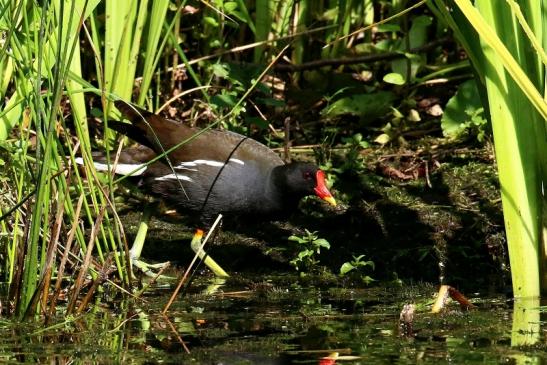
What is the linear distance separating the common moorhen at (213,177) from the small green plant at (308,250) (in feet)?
1.25

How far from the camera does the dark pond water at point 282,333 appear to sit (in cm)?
334

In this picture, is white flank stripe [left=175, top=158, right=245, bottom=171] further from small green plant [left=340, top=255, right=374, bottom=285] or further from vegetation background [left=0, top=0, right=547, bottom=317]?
small green plant [left=340, top=255, right=374, bottom=285]

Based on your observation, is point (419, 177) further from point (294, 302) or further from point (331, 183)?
point (294, 302)

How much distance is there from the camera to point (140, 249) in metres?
5.40

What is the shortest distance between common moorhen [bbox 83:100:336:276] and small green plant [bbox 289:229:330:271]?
0.38 metres

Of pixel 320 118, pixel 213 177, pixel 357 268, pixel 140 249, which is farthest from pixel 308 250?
pixel 320 118

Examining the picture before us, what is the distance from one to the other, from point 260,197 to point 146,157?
23.8 inches

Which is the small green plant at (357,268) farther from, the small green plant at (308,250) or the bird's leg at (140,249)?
the bird's leg at (140,249)

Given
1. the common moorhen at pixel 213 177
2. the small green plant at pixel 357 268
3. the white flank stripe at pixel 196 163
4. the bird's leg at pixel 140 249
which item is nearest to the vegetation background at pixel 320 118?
the small green plant at pixel 357 268

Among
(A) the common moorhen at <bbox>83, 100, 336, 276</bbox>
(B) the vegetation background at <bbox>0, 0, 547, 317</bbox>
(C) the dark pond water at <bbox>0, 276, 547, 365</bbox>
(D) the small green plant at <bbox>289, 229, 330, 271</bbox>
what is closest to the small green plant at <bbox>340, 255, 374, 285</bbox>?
(B) the vegetation background at <bbox>0, 0, 547, 317</bbox>

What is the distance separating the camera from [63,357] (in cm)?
333

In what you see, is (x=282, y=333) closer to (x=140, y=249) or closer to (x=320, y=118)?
(x=140, y=249)

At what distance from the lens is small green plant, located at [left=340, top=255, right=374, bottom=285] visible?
487 cm

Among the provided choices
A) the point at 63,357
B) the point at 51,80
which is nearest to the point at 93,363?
the point at 63,357
